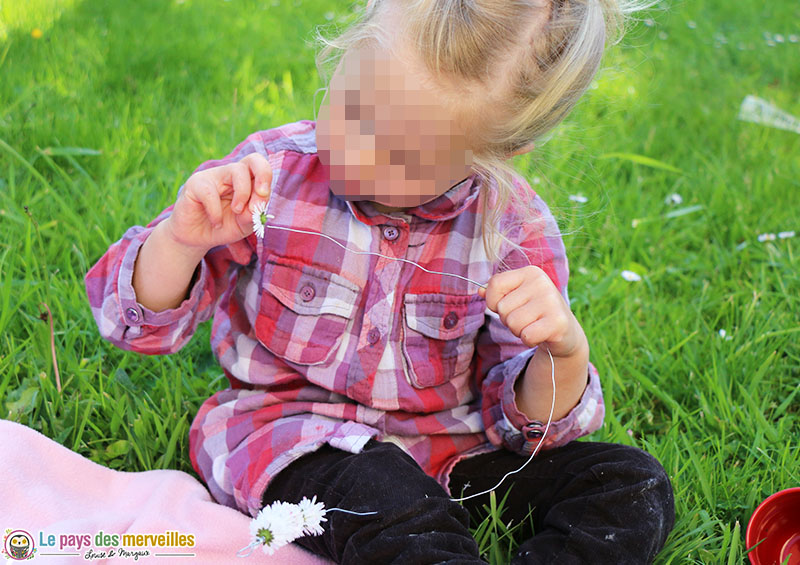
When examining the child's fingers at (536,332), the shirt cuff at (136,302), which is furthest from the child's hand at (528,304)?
the shirt cuff at (136,302)

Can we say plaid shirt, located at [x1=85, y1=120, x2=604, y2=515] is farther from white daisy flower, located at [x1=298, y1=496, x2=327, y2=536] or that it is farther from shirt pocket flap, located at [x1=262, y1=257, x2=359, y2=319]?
white daisy flower, located at [x1=298, y1=496, x2=327, y2=536]

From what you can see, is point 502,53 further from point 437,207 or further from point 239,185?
point 239,185

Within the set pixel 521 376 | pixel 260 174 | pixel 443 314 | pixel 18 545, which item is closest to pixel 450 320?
pixel 443 314

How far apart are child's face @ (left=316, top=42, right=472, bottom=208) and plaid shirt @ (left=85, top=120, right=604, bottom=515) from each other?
11 cm

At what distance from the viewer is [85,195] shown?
1914mm

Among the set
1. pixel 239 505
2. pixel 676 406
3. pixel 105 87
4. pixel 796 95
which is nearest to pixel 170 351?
pixel 239 505

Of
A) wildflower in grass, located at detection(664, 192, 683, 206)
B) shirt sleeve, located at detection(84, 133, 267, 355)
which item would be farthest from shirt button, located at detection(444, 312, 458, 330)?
wildflower in grass, located at detection(664, 192, 683, 206)

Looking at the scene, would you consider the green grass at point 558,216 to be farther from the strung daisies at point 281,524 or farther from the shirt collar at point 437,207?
the strung daisies at point 281,524

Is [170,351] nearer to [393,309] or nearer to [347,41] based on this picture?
[393,309]

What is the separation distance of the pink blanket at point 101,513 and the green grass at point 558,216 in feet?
0.31

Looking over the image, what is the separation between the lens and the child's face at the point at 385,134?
1.14 metres

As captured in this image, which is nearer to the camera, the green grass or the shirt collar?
the shirt collar

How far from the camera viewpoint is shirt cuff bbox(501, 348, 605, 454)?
1.34 meters

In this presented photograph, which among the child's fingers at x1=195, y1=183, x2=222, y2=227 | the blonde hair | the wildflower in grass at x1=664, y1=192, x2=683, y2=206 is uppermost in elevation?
the blonde hair
